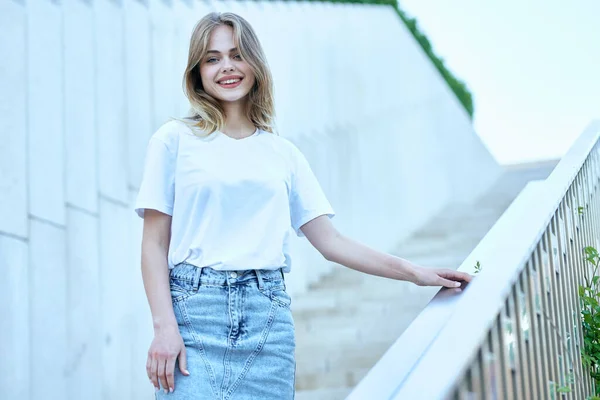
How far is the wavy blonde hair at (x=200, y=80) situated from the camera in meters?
2.24

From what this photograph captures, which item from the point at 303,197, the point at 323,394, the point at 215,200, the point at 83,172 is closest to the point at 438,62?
the point at 323,394

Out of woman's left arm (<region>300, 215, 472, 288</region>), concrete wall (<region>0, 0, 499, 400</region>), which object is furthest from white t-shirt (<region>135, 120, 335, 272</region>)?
concrete wall (<region>0, 0, 499, 400</region>)

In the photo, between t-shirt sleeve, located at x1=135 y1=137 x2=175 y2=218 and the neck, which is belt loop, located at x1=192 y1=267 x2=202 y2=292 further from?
the neck

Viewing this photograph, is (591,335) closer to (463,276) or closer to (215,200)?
(463,276)

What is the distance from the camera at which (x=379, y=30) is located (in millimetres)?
8547

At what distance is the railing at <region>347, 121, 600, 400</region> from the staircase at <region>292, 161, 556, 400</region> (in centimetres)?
139

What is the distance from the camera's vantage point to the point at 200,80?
2.33 m

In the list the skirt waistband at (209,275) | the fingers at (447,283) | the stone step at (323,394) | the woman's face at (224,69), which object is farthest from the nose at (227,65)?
the stone step at (323,394)

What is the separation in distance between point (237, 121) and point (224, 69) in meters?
0.16

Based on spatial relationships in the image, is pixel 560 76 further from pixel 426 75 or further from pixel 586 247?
pixel 586 247

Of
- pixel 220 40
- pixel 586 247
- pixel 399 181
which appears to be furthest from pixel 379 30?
pixel 220 40

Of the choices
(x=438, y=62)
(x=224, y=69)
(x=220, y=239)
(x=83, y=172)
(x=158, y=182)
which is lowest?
(x=220, y=239)

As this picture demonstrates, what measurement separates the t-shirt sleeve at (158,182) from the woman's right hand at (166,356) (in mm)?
315

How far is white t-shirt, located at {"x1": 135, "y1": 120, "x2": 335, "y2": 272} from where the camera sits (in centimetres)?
209
